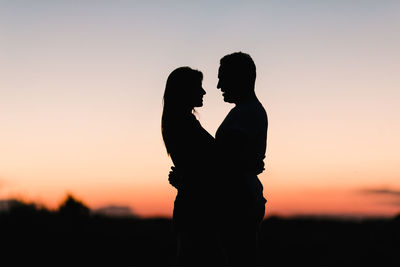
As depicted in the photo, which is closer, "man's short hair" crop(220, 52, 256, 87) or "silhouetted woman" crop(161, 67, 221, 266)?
"silhouetted woman" crop(161, 67, 221, 266)

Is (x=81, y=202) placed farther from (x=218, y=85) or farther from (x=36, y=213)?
(x=218, y=85)

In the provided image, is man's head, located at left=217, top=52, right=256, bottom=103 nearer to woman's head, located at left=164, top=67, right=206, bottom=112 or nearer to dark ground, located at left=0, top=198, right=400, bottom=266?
woman's head, located at left=164, top=67, right=206, bottom=112

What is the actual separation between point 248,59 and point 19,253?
26.0 ft

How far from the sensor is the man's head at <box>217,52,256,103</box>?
565cm

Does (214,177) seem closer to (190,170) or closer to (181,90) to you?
(190,170)

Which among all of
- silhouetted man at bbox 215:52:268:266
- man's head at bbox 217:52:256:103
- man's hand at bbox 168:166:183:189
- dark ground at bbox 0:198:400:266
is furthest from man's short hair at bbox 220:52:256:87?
dark ground at bbox 0:198:400:266

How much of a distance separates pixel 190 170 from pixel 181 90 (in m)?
0.76

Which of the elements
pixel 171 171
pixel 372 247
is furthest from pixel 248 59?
pixel 372 247

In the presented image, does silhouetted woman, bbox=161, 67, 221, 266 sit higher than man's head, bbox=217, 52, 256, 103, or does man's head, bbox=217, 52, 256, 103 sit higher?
man's head, bbox=217, 52, 256, 103

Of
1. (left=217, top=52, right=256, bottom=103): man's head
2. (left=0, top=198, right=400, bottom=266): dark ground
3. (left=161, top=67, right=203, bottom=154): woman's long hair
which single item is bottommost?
(left=0, top=198, right=400, bottom=266): dark ground

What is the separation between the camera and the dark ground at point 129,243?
12.2m

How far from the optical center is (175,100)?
17.9ft

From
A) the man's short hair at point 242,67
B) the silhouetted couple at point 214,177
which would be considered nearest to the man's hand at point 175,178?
the silhouetted couple at point 214,177

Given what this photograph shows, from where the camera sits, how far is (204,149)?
5.29 meters
